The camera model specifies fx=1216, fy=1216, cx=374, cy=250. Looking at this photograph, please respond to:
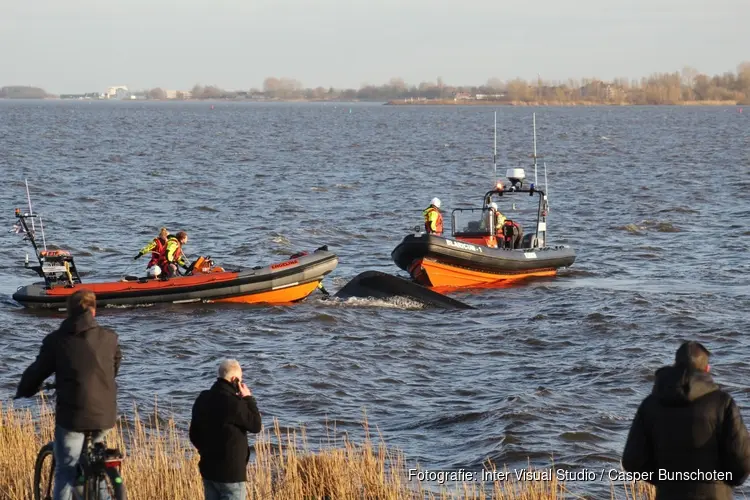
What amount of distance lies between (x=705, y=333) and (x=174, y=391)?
742 cm

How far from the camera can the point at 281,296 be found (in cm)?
1891

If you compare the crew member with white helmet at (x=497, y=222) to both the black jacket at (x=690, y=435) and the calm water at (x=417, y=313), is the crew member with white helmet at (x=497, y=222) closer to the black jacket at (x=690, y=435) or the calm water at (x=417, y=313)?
the calm water at (x=417, y=313)

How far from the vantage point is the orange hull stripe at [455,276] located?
66.1 ft

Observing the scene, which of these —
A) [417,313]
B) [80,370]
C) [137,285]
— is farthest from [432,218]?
[80,370]

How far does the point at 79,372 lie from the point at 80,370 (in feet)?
0.04

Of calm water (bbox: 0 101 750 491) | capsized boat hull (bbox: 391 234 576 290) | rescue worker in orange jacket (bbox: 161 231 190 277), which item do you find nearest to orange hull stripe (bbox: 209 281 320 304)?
calm water (bbox: 0 101 750 491)

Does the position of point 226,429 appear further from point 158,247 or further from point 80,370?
point 158,247

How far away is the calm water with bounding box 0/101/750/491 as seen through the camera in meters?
12.5

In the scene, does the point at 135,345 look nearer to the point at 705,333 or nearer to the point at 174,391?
the point at 174,391

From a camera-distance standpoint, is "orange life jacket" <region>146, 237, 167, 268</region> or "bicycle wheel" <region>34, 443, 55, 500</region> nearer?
"bicycle wheel" <region>34, 443, 55, 500</region>

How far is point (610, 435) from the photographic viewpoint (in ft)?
37.8

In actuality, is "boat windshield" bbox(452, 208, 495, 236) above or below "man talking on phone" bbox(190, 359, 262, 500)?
below

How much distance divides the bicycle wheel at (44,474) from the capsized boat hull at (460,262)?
12.7 metres

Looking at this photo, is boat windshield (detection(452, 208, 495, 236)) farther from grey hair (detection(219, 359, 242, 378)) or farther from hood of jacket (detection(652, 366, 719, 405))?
hood of jacket (detection(652, 366, 719, 405))
